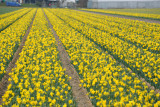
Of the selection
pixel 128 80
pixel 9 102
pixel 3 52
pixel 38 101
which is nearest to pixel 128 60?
pixel 128 80

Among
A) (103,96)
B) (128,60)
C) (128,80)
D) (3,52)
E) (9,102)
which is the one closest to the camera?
(9,102)

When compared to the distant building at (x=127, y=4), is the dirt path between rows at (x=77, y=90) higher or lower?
lower

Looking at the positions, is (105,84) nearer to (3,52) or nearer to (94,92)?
(94,92)

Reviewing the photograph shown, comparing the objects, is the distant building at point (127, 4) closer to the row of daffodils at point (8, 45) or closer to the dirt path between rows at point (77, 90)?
the row of daffodils at point (8, 45)

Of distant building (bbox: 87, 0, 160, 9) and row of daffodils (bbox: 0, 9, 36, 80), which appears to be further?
distant building (bbox: 87, 0, 160, 9)

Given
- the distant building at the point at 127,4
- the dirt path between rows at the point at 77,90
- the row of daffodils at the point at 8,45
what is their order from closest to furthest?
the dirt path between rows at the point at 77,90 < the row of daffodils at the point at 8,45 < the distant building at the point at 127,4

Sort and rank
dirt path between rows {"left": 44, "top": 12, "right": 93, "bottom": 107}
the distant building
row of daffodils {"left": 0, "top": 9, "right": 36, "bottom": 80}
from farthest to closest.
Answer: the distant building → row of daffodils {"left": 0, "top": 9, "right": 36, "bottom": 80} → dirt path between rows {"left": 44, "top": 12, "right": 93, "bottom": 107}

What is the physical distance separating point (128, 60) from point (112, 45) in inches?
88.0

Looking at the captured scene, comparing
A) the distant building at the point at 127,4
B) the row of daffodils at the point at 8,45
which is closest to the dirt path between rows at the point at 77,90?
the row of daffodils at the point at 8,45

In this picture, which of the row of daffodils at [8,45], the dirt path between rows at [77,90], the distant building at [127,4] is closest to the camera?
the dirt path between rows at [77,90]

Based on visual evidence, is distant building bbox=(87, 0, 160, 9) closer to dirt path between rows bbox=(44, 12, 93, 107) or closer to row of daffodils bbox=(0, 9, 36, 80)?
row of daffodils bbox=(0, 9, 36, 80)

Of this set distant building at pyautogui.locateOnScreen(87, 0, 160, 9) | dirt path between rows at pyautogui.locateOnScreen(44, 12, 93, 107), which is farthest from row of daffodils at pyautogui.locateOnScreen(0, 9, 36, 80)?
distant building at pyautogui.locateOnScreen(87, 0, 160, 9)

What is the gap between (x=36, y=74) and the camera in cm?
548

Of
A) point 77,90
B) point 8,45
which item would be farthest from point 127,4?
point 77,90
